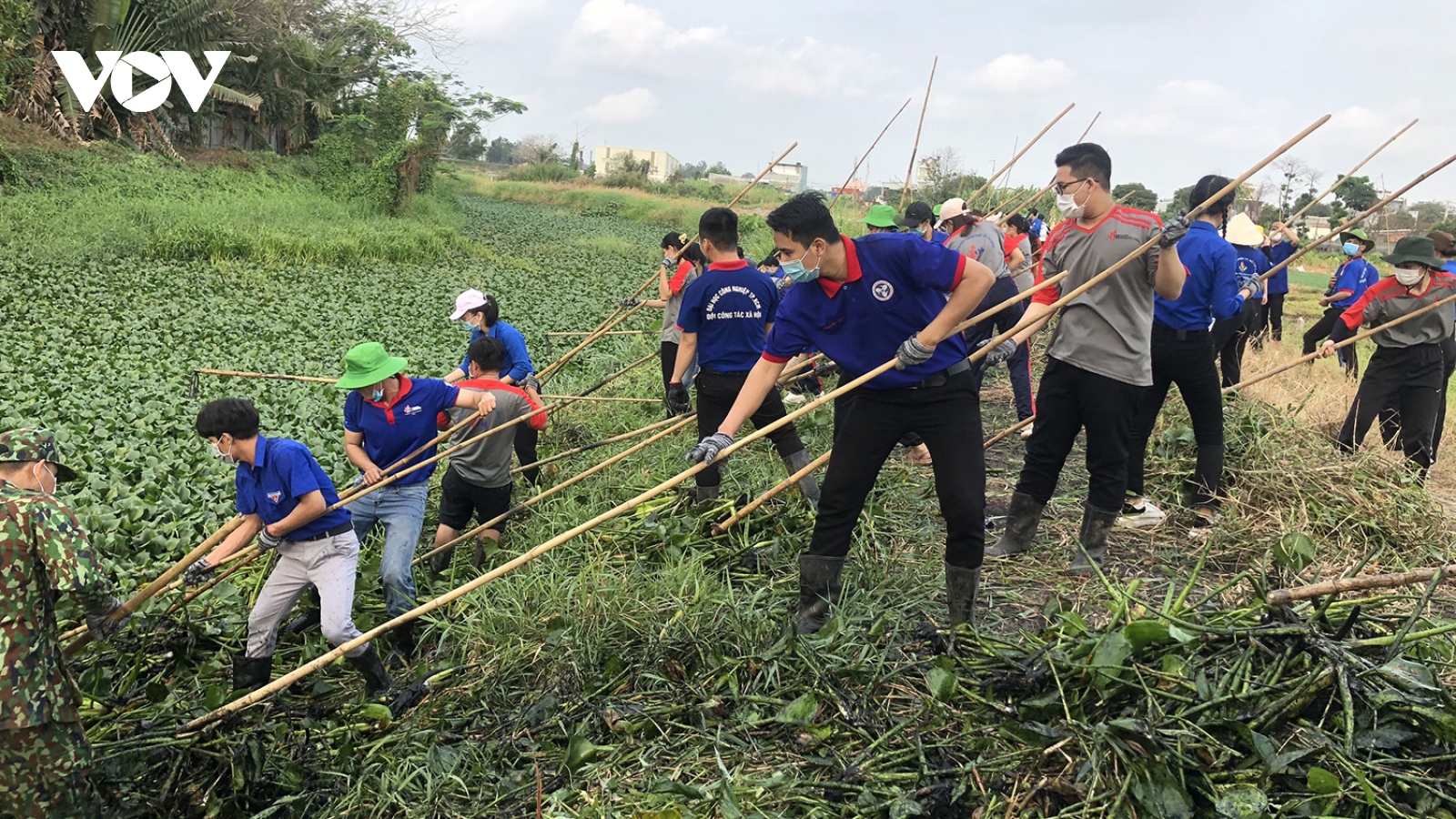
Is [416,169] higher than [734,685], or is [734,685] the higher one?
[416,169]

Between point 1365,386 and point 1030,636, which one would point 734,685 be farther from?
point 1365,386

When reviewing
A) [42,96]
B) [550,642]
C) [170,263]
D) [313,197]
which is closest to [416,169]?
[313,197]

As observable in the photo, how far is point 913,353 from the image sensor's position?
2844 mm

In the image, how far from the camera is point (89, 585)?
2398 mm

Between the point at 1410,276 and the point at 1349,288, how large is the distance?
3.58 metres

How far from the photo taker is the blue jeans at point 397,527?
380 cm

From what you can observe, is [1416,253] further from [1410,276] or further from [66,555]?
[66,555]

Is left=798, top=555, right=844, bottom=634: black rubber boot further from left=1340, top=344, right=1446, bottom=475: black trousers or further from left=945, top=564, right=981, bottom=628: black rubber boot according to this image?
left=1340, top=344, right=1446, bottom=475: black trousers

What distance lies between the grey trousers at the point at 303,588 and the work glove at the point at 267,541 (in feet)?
0.16

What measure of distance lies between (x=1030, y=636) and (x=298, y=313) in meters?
9.71

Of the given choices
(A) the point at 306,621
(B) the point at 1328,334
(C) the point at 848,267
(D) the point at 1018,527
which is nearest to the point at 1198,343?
(D) the point at 1018,527

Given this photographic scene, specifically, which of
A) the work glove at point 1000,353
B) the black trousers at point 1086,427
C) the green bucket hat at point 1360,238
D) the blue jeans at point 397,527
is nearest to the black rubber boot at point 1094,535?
the black trousers at point 1086,427

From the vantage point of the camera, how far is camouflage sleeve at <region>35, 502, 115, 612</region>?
234cm

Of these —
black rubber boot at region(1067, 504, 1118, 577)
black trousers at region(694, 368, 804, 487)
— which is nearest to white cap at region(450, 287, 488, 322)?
black trousers at region(694, 368, 804, 487)
